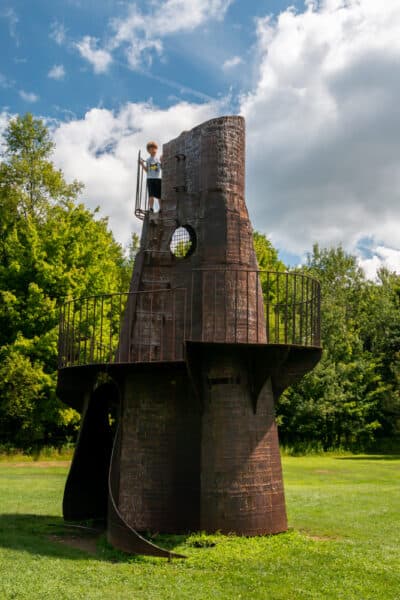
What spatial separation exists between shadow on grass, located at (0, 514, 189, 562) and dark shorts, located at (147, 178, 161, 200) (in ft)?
22.4

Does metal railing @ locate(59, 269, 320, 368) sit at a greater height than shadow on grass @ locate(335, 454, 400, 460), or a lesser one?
greater

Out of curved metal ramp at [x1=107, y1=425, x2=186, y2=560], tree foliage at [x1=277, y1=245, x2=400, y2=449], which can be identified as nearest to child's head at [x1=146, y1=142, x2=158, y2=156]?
curved metal ramp at [x1=107, y1=425, x2=186, y2=560]

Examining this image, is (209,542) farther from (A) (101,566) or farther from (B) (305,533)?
(B) (305,533)

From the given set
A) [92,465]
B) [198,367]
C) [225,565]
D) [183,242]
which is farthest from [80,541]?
[183,242]

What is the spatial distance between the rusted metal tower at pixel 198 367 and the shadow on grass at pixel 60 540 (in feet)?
0.88

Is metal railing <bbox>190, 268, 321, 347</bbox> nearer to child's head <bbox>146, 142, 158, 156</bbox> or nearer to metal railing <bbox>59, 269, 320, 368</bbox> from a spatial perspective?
metal railing <bbox>59, 269, 320, 368</bbox>

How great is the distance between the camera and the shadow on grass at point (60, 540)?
10.6m

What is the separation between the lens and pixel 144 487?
1169cm

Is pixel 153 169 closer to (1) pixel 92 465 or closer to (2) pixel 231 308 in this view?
(2) pixel 231 308

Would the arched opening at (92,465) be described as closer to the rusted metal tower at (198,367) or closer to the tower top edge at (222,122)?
the rusted metal tower at (198,367)

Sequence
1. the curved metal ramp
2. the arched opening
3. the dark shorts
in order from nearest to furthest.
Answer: the curved metal ramp
the dark shorts
the arched opening

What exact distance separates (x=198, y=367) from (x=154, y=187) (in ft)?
14.4

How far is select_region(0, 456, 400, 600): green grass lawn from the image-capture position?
28.0ft

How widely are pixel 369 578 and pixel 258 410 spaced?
346 cm
